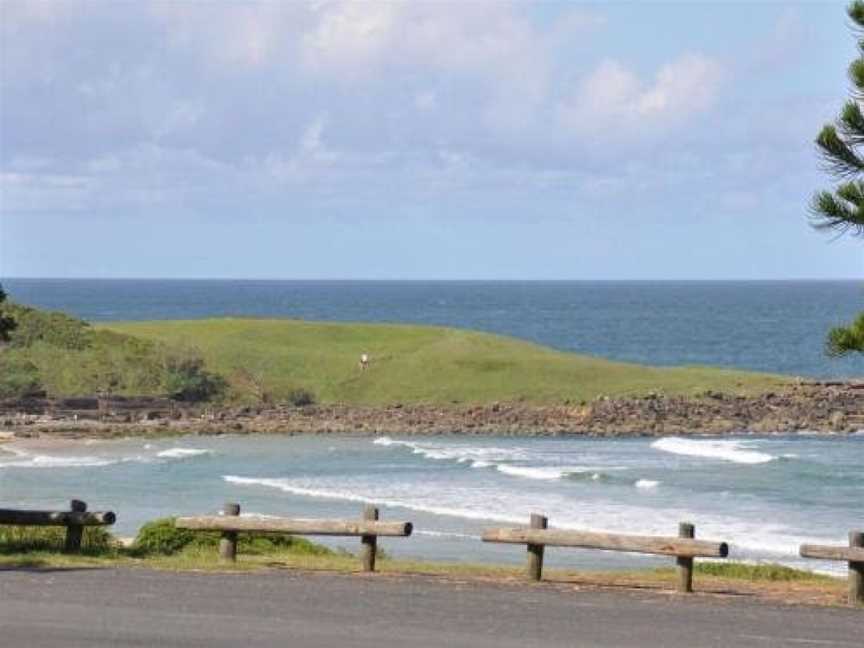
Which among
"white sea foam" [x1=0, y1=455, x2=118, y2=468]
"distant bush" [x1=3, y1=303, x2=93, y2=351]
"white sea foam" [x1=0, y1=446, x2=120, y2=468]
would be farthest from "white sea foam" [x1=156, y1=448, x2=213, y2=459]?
"distant bush" [x1=3, y1=303, x2=93, y2=351]

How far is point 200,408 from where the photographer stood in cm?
7225

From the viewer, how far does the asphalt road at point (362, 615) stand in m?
17.2

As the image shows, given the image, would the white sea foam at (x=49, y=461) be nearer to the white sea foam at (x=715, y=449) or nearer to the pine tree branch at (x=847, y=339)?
the white sea foam at (x=715, y=449)

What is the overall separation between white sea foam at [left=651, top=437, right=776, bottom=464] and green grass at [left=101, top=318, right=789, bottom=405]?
932 cm

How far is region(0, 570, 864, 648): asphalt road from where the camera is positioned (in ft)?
56.4

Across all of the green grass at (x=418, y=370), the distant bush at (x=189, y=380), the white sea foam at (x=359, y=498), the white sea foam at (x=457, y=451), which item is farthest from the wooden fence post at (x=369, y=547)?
the distant bush at (x=189, y=380)

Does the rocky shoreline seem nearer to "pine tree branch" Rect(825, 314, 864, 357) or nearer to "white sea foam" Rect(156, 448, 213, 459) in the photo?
"white sea foam" Rect(156, 448, 213, 459)

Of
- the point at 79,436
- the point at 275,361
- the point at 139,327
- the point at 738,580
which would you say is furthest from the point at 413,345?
the point at 738,580

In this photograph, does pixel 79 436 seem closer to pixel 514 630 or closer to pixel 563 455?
pixel 563 455

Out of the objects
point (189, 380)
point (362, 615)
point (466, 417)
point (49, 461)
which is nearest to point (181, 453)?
point (49, 461)

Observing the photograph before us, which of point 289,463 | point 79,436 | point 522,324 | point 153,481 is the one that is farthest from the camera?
point 522,324

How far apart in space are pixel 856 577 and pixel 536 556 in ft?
12.4

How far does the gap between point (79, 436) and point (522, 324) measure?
416ft

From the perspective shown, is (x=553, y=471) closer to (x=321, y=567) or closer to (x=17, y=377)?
(x=17, y=377)
